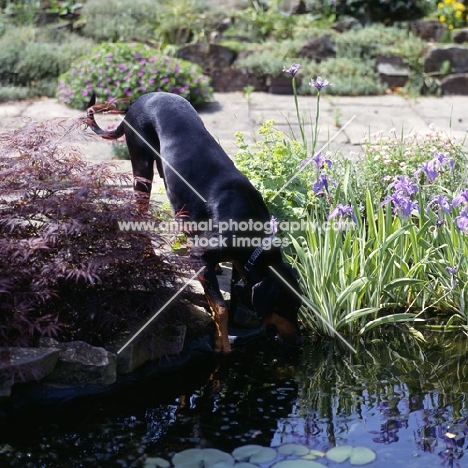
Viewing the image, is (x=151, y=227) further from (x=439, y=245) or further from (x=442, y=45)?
(x=442, y=45)

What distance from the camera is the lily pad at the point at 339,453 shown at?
344 cm

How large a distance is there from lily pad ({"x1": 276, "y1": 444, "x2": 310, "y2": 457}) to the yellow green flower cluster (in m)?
9.05

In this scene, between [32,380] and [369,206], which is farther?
[369,206]

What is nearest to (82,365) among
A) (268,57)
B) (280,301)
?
(280,301)

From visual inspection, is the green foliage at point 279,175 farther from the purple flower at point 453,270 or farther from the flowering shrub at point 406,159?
the purple flower at point 453,270

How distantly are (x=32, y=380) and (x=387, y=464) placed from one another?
1749 mm

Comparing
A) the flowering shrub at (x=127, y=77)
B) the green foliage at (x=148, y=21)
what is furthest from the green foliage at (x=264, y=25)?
the flowering shrub at (x=127, y=77)

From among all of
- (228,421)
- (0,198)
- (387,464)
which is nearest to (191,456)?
(228,421)

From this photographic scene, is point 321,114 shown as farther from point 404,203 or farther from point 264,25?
point 404,203

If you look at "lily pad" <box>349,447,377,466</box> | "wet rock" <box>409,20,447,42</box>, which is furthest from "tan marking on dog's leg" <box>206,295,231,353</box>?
"wet rock" <box>409,20,447,42</box>

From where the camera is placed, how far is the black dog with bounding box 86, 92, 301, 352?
4297 mm

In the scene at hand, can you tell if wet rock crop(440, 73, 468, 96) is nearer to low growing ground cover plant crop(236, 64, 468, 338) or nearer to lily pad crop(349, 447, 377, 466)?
low growing ground cover plant crop(236, 64, 468, 338)

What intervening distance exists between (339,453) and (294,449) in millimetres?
201

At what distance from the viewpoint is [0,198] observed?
4141 millimetres
